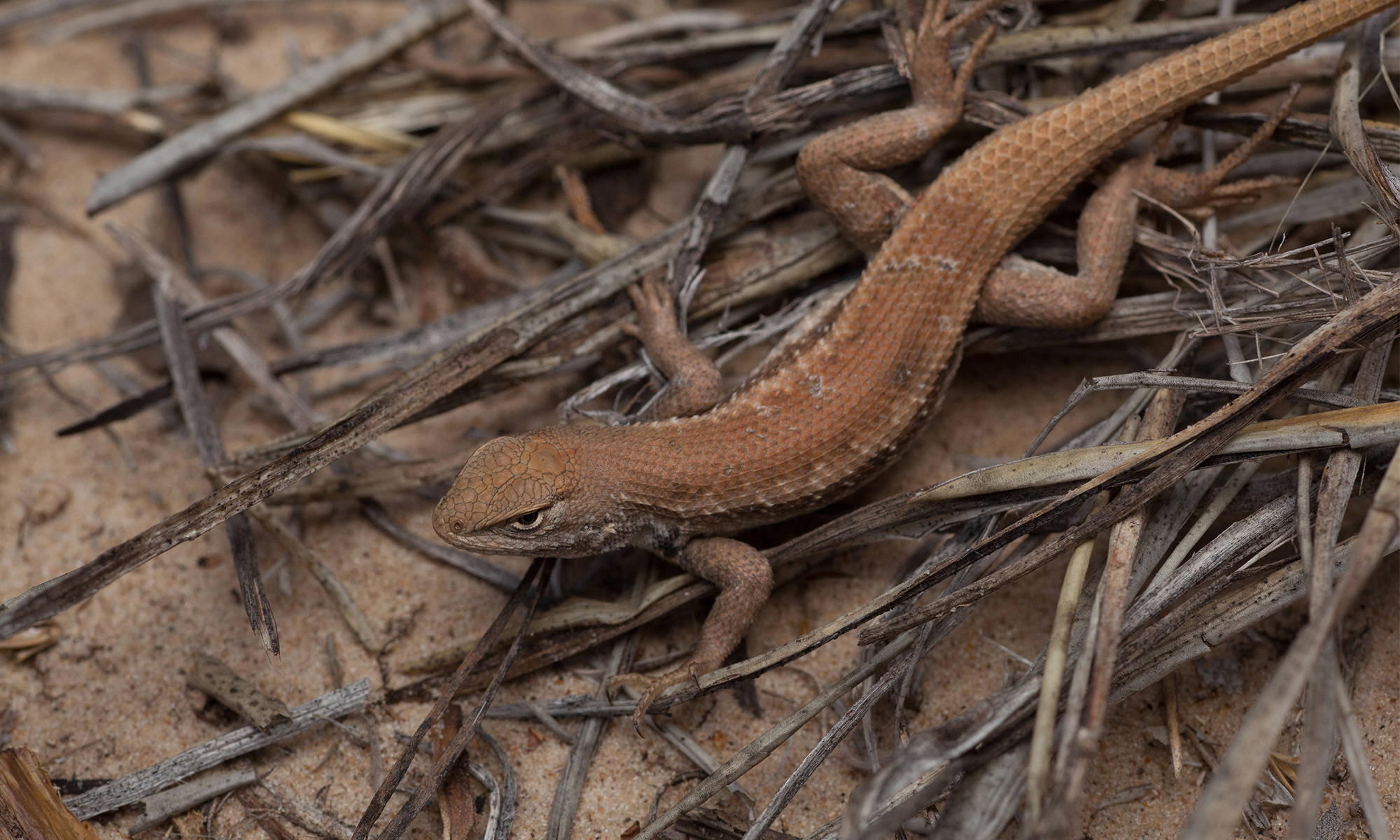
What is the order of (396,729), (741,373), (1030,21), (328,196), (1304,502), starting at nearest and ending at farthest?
(1304,502) < (396,729) < (1030,21) < (741,373) < (328,196)

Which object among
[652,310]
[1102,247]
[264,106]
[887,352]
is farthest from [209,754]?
[1102,247]

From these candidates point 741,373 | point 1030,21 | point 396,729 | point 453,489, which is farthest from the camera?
point 741,373

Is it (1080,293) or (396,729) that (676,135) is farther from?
(396,729)

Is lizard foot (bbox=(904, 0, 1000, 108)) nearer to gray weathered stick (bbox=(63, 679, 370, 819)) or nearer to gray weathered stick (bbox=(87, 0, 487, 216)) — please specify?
gray weathered stick (bbox=(87, 0, 487, 216))

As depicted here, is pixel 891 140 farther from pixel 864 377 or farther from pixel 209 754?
pixel 209 754

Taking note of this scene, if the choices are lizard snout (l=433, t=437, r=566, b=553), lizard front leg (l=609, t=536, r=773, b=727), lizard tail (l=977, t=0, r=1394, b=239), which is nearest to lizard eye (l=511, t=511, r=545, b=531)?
lizard snout (l=433, t=437, r=566, b=553)

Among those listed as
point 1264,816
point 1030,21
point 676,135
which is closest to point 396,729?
point 676,135

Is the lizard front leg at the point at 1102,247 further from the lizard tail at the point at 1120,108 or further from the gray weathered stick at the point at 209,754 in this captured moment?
the gray weathered stick at the point at 209,754
